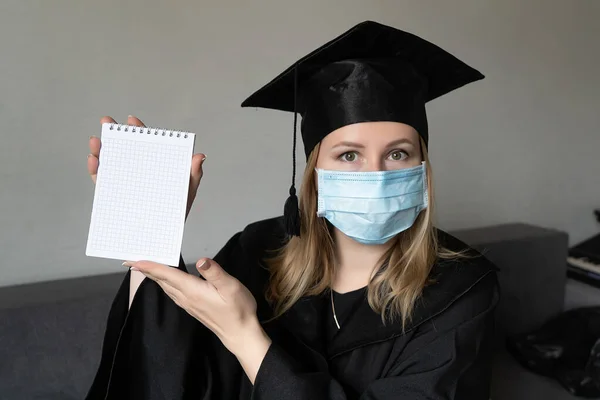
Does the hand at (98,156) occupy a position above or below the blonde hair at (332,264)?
above

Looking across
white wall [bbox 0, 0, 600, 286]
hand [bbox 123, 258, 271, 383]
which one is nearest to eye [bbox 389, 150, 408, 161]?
hand [bbox 123, 258, 271, 383]

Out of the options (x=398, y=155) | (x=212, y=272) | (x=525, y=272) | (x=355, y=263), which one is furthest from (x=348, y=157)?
(x=525, y=272)

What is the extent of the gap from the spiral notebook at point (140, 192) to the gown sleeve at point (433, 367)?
12.3 inches

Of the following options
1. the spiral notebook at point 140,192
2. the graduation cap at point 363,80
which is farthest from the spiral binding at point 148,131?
the graduation cap at point 363,80

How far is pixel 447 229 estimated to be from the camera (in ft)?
7.52

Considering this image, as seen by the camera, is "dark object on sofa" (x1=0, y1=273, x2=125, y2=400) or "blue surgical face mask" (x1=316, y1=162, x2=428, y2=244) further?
"dark object on sofa" (x1=0, y1=273, x2=125, y2=400)

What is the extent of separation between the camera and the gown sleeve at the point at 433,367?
3.18 feet

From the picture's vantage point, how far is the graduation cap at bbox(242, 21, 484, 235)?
1109mm

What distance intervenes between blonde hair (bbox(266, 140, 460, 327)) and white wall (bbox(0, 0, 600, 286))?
23.8 inches

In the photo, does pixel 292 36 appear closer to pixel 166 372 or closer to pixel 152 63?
pixel 152 63

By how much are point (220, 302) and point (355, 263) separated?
0.44 metres

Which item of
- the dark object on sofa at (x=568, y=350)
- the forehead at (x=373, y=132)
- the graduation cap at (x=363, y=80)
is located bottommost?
the dark object on sofa at (x=568, y=350)

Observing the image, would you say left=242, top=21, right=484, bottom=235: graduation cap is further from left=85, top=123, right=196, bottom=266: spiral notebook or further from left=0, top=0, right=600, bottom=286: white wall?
left=0, top=0, right=600, bottom=286: white wall

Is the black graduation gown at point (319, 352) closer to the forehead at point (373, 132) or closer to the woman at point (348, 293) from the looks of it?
the woman at point (348, 293)
